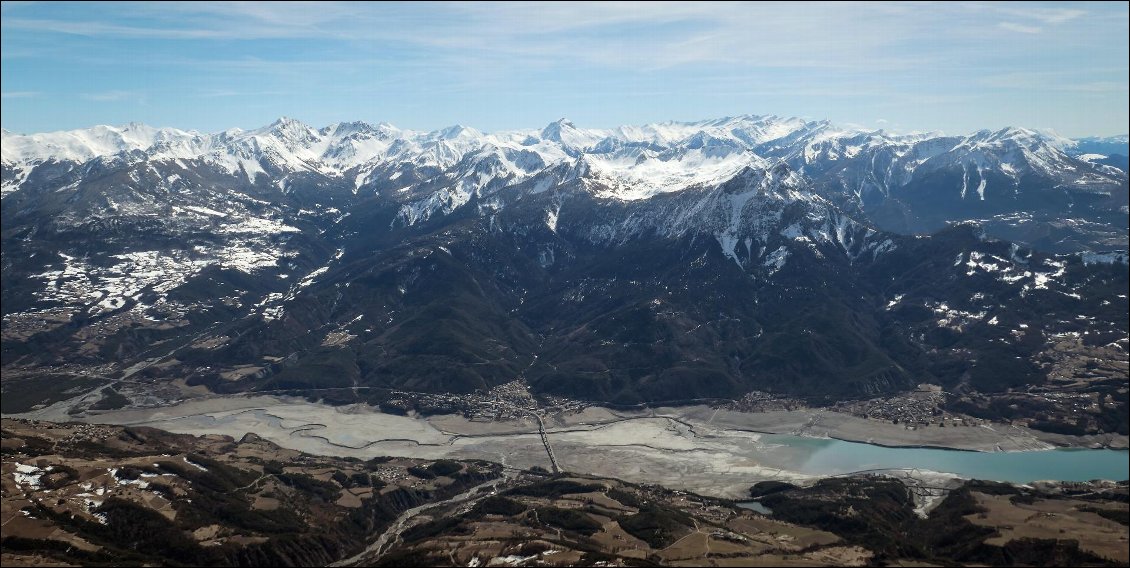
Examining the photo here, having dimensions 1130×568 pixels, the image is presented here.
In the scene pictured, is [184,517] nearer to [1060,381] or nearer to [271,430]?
[271,430]

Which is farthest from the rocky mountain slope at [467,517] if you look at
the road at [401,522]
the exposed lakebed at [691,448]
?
the exposed lakebed at [691,448]

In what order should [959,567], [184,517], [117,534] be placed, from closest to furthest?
[959,567], [117,534], [184,517]

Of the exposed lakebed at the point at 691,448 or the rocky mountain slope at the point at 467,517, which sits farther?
the exposed lakebed at the point at 691,448

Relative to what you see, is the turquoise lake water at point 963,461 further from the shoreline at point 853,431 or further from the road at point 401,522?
the road at point 401,522

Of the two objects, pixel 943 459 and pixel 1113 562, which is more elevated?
pixel 1113 562

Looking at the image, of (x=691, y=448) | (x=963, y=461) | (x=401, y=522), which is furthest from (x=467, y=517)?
(x=963, y=461)

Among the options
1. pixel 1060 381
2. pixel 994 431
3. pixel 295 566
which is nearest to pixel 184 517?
pixel 295 566

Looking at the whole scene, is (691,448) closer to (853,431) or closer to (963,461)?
(853,431)

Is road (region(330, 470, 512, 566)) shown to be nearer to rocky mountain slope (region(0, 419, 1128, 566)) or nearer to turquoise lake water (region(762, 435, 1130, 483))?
rocky mountain slope (region(0, 419, 1128, 566))
